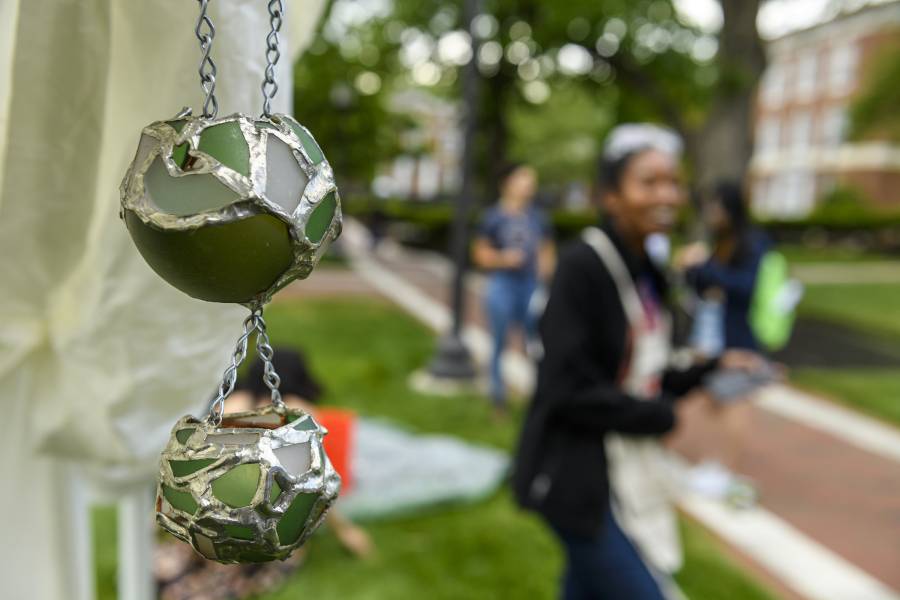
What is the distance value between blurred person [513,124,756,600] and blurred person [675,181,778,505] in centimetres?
259

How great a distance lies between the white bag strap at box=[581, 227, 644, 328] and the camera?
2.39 meters

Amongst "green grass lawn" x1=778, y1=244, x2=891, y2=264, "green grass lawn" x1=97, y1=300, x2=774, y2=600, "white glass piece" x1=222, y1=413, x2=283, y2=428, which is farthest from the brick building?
"white glass piece" x1=222, y1=413, x2=283, y2=428

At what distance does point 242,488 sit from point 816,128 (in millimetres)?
50755

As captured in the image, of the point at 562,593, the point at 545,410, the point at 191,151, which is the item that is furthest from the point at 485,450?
the point at 191,151

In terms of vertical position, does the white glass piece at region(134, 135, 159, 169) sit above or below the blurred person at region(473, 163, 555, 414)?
above

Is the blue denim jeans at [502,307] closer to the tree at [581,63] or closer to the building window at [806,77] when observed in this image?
the tree at [581,63]

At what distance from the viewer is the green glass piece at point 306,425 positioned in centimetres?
78

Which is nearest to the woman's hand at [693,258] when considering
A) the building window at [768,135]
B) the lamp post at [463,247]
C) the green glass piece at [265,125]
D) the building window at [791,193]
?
the lamp post at [463,247]

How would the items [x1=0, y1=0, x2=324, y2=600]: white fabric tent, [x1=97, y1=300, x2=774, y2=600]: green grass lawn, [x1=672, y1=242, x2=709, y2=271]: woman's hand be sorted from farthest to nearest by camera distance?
[x1=672, y1=242, x2=709, y2=271]: woman's hand < [x1=97, y1=300, x2=774, y2=600]: green grass lawn < [x1=0, y1=0, x2=324, y2=600]: white fabric tent

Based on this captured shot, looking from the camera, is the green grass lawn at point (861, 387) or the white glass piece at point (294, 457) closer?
the white glass piece at point (294, 457)

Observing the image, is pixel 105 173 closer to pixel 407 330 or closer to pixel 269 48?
pixel 269 48

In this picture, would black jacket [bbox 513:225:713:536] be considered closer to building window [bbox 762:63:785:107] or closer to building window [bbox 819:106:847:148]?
building window [bbox 819:106:847:148]

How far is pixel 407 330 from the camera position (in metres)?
10.9

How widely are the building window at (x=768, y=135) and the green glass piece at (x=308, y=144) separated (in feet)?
172
